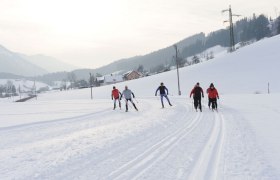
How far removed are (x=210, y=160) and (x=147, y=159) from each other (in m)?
1.45

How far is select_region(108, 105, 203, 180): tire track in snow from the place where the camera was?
7.14m

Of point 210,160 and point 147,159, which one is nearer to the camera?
point 210,160

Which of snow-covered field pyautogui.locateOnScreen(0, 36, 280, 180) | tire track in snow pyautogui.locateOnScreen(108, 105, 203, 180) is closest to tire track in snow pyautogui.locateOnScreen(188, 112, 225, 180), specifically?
snow-covered field pyautogui.locateOnScreen(0, 36, 280, 180)

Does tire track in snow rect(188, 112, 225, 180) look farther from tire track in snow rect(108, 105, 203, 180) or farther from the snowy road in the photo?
tire track in snow rect(108, 105, 203, 180)

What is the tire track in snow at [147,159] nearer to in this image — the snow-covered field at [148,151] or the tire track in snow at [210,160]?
the snow-covered field at [148,151]

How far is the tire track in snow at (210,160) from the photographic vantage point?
6950 millimetres

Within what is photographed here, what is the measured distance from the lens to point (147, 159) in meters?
8.48

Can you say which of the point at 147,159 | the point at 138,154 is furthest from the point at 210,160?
the point at 138,154

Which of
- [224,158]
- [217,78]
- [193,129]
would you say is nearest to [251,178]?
[224,158]

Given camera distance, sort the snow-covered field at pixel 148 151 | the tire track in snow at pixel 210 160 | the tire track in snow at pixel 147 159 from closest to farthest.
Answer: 1. the tire track in snow at pixel 210 160
2. the tire track in snow at pixel 147 159
3. the snow-covered field at pixel 148 151

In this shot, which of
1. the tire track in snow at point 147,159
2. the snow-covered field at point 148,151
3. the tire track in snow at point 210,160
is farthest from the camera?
the snow-covered field at point 148,151

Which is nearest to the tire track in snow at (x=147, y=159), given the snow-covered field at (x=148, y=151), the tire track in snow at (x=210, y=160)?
the snow-covered field at (x=148, y=151)

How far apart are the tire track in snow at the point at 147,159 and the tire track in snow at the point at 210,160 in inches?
37.2

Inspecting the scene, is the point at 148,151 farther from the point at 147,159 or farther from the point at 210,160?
the point at 210,160
